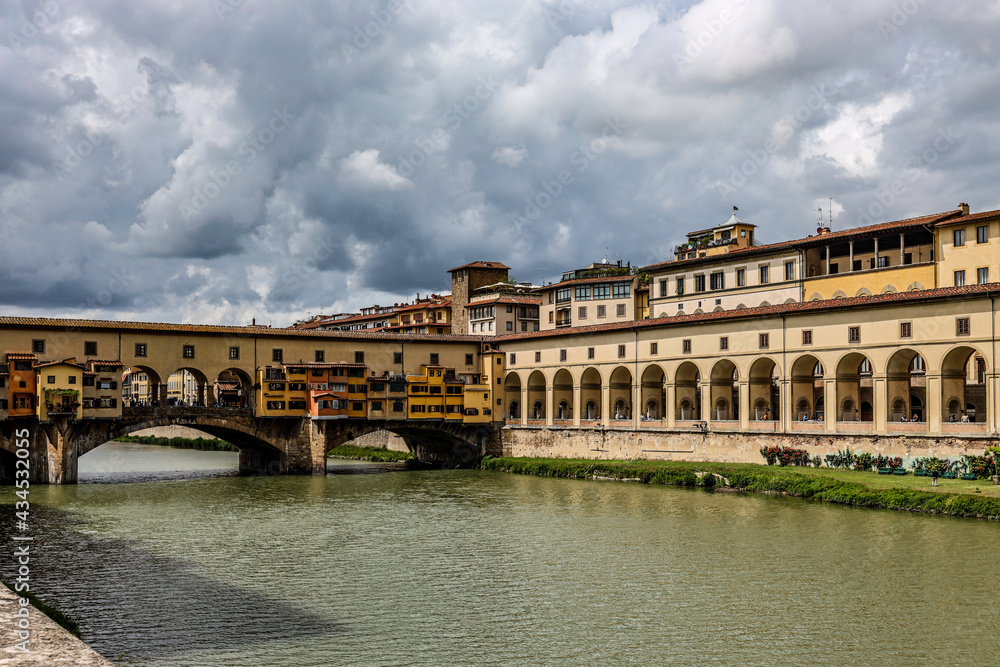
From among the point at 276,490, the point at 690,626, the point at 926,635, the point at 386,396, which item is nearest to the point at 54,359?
the point at 276,490

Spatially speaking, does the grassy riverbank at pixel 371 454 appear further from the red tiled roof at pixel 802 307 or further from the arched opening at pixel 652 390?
the arched opening at pixel 652 390

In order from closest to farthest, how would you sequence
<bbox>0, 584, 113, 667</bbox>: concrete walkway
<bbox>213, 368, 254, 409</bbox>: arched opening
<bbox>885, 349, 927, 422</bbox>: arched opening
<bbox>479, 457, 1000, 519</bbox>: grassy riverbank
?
<bbox>0, 584, 113, 667</bbox>: concrete walkway, <bbox>479, 457, 1000, 519</bbox>: grassy riverbank, <bbox>885, 349, 927, 422</bbox>: arched opening, <bbox>213, 368, 254, 409</bbox>: arched opening

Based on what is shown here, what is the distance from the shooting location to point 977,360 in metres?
55.5

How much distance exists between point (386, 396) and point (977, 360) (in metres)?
35.8

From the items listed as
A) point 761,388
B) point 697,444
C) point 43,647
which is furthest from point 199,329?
point 43,647

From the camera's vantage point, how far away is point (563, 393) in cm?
6900

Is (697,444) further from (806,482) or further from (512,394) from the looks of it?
(512,394)

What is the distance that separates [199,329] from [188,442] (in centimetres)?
3692

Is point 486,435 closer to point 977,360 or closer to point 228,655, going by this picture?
point 977,360

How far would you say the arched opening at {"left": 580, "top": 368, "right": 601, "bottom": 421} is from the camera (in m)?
63.8

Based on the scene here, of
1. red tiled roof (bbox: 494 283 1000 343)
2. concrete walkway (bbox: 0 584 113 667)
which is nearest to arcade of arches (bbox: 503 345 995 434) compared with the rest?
red tiled roof (bbox: 494 283 1000 343)

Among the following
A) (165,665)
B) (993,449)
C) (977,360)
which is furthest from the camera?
(977,360)

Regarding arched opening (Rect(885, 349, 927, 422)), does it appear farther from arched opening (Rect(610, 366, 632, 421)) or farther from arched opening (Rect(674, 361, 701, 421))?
arched opening (Rect(610, 366, 632, 421))

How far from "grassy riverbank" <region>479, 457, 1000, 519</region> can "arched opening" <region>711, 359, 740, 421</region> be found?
5.29 metres
